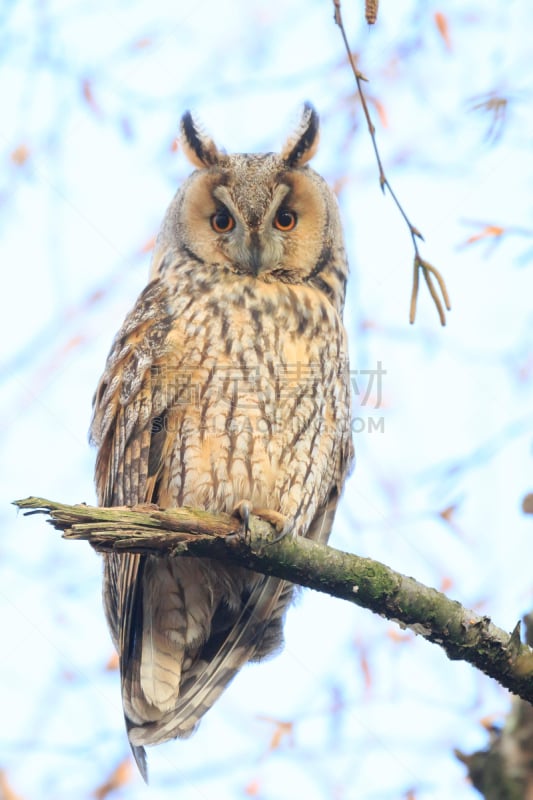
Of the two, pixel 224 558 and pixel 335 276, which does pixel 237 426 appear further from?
pixel 335 276

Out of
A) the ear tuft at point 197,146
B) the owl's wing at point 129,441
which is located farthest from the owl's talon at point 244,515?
the ear tuft at point 197,146

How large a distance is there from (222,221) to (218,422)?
2.32 ft

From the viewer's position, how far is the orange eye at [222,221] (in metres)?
2.76

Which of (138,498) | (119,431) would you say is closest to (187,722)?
(138,498)

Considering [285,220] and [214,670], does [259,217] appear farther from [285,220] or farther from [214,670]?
[214,670]

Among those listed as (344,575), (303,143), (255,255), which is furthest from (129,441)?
(303,143)

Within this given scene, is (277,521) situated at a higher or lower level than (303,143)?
lower

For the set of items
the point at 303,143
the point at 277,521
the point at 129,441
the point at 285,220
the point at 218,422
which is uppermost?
the point at 303,143

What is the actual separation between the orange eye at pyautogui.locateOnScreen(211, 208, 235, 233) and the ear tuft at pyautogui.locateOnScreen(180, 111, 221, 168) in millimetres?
211

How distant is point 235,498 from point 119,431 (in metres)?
0.38

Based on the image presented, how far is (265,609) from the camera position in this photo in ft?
8.38

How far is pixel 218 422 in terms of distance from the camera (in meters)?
2.41

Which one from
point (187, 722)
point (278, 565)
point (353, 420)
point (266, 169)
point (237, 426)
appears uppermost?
point (266, 169)

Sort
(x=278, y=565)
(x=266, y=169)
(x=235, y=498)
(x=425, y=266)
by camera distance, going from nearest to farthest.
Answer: (x=425, y=266), (x=278, y=565), (x=235, y=498), (x=266, y=169)
